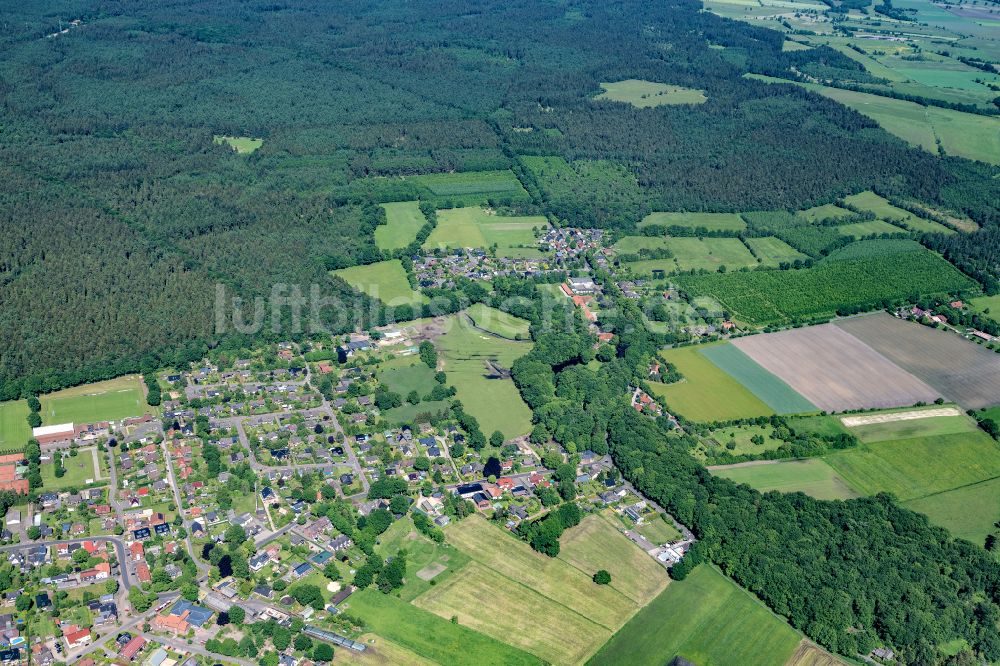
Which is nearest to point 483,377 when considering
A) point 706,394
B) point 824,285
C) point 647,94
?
point 706,394

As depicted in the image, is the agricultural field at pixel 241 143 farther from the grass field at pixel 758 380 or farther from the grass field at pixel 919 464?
the grass field at pixel 919 464

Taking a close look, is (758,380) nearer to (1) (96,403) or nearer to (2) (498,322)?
(2) (498,322)

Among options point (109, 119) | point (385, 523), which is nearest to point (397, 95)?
point (109, 119)

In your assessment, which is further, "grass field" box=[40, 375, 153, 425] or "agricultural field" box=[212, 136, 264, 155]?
"agricultural field" box=[212, 136, 264, 155]

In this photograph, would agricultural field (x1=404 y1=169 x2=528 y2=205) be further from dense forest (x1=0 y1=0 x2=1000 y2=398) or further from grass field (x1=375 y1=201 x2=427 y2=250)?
grass field (x1=375 y1=201 x2=427 y2=250)

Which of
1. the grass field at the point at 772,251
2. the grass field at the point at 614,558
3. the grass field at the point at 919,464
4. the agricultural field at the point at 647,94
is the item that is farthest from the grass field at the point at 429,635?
the agricultural field at the point at 647,94

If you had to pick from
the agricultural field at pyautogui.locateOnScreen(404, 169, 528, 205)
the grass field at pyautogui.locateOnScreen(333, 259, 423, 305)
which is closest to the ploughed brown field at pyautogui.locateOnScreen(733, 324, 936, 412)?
the grass field at pyautogui.locateOnScreen(333, 259, 423, 305)
